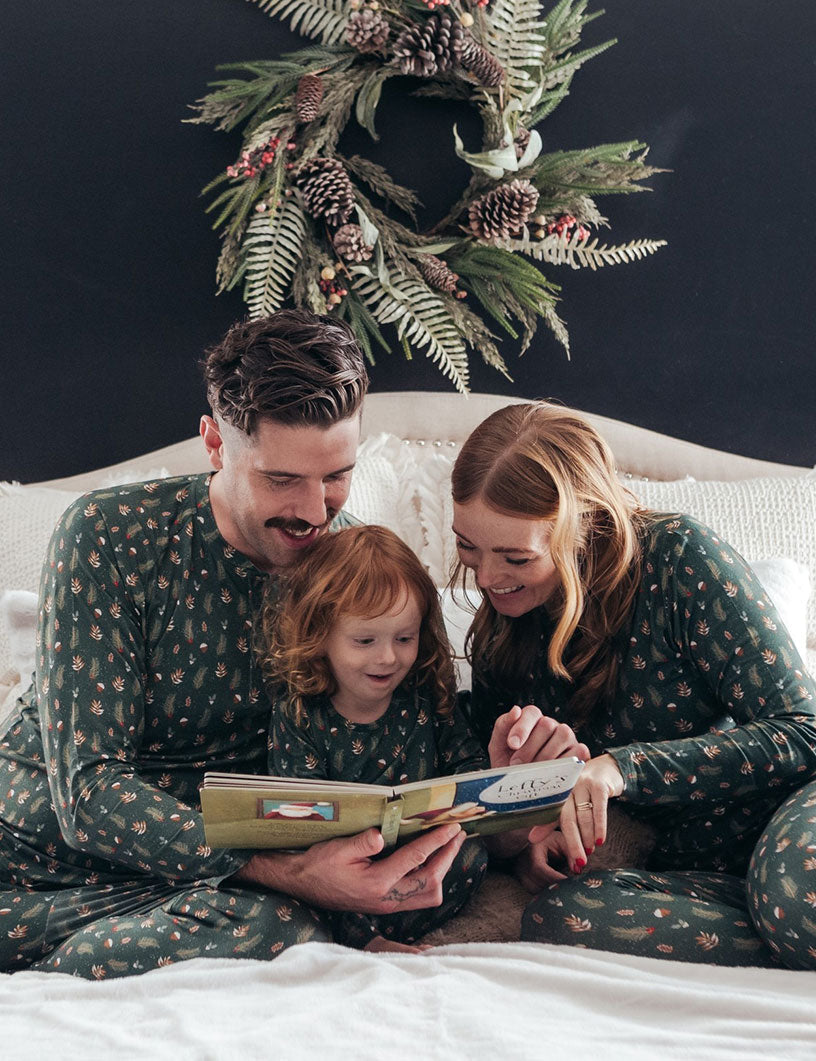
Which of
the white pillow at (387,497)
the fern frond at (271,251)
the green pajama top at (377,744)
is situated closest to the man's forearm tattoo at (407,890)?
the green pajama top at (377,744)

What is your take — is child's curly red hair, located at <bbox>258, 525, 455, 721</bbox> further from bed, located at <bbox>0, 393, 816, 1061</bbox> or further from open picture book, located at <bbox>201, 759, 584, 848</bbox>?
bed, located at <bbox>0, 393, 816, 1061</bbox>

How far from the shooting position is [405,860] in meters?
1.34

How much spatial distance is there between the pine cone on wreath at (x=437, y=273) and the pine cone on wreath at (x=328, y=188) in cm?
20

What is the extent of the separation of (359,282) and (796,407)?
3.70 ft

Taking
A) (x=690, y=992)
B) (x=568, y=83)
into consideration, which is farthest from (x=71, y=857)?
(x=568, y=83)

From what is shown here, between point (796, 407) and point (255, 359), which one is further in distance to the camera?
point (796, 407)

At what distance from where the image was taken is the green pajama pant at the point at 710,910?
126cm

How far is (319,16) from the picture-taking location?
2221 mm

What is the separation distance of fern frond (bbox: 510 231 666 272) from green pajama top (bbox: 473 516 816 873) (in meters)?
0.93

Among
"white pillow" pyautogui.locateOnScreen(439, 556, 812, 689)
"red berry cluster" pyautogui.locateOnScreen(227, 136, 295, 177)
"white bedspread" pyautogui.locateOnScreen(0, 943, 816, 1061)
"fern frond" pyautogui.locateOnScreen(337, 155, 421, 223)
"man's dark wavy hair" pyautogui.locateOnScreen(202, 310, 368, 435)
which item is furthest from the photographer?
"fern frond" pyautogui.locateOnScreen(337, 155, 421, 223)

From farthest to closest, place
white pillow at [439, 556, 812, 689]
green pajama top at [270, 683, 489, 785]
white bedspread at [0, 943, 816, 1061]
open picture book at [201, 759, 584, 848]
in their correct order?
white pillow at [439, 556, 812, 689], green pajama top at [270, 683, 489, 785], open picture book at [201, 759, 584, 848], white bedspread at [0, 943, 816, 1061]

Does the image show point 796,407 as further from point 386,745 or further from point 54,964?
point 54,964

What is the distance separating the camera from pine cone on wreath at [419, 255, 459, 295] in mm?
2271

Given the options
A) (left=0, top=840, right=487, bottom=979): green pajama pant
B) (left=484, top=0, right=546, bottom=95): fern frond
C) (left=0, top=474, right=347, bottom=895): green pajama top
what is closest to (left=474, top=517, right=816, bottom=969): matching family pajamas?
(left=0, top=840, right=487, bottom=979): green pajama pant
